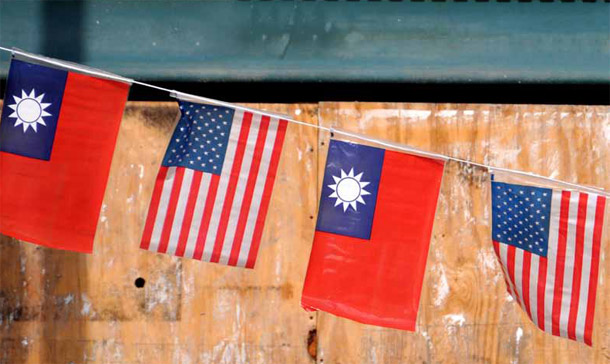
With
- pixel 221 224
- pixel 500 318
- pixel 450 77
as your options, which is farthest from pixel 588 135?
pixel 221 224

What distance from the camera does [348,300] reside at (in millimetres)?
4434

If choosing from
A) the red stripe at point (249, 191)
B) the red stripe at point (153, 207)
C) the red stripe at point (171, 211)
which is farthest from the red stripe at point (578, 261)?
the red stripe at point (153, 207)

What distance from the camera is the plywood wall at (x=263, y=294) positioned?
208 inches

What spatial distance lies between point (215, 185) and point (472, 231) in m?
2.11

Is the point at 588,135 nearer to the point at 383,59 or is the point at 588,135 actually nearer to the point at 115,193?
the point at 383,59

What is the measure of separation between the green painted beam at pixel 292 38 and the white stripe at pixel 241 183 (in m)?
1.24

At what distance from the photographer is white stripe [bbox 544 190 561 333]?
4340 millimetres

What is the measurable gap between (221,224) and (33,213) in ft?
3.81

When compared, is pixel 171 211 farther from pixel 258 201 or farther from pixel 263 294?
pixel 263 294

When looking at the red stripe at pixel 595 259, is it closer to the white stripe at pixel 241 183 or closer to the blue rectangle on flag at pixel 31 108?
the white stripe at pixel 241 183

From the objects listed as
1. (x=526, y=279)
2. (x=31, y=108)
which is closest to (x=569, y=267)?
Result: (x=526, y=279)

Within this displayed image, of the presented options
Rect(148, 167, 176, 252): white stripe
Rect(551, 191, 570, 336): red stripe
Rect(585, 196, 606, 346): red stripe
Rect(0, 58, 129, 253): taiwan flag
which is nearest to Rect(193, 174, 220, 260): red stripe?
Rect(148, 167, 176, 252): white stripe

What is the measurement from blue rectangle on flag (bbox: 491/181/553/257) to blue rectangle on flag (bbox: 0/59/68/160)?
279 centimetres

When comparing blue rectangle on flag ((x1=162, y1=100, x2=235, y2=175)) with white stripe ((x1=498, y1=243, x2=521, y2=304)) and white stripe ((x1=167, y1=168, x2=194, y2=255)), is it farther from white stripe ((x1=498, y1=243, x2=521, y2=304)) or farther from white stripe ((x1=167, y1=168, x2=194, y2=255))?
white stripe ((x1=498, y1=243, x2=521, y2=304))
